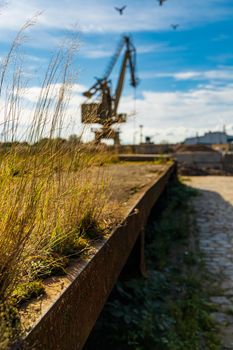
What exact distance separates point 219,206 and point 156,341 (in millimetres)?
7172

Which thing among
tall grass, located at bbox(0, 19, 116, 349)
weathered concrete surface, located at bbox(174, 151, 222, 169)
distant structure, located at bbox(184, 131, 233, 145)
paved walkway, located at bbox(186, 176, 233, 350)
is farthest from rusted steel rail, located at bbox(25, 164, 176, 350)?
distant structure, located at bbox(184, 131, 233, 145)

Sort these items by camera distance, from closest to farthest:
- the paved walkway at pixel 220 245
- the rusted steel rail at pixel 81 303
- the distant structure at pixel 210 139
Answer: the rusted steel rail at pixel 81 303 < the paved walkway at pixel 220 245 < the distant structure at pixel 210 139

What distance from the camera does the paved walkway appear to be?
398 cm

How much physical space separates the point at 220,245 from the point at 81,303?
15.4 feet

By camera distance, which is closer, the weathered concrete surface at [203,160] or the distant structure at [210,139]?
the weathered concrete surface at [203,160]

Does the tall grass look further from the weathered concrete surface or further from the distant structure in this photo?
the distant structure

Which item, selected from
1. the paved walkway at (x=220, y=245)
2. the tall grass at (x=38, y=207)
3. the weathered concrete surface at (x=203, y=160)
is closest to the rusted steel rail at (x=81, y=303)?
the tall grass at (x=38, y=207)

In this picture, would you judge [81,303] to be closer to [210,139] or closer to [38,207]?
[38,207]

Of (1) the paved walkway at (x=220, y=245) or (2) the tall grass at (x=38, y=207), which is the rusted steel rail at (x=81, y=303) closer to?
(2) the tall grass at (x=38, y=207)

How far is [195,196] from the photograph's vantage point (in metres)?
11.7

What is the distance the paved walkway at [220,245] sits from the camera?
398 centimetres

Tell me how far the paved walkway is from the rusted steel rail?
1.23m

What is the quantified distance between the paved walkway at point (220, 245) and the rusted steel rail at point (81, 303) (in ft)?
4.05

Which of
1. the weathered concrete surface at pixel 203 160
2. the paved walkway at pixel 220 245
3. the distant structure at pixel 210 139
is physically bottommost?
the paved walkway at pixel 220 245
